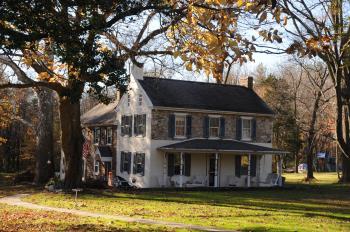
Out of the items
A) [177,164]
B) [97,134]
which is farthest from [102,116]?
[177,164]

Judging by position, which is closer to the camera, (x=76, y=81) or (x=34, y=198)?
(x=76, y=81)

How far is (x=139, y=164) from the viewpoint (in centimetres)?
4025

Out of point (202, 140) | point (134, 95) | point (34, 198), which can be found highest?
point (134, 95)

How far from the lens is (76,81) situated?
49.6 ft

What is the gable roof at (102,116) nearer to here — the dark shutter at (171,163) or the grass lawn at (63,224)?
the dark shutter at (171,163)

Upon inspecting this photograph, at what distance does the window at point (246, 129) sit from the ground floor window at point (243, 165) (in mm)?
1600

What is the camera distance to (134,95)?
41.8 meters

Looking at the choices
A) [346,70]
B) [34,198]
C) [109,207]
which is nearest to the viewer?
[109,207]

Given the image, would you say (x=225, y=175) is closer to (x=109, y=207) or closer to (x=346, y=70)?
(x=346, y=70)

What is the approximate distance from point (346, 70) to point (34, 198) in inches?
776

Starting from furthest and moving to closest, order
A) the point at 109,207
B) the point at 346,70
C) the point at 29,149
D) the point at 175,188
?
the point at 29,149, the point at 175,188, the point at 346,70, the point at 109,207

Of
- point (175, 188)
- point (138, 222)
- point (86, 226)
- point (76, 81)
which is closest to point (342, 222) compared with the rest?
point (138, 222)

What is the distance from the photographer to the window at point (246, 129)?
Result: 4359 centimetres

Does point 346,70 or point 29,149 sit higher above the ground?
point 346,70
